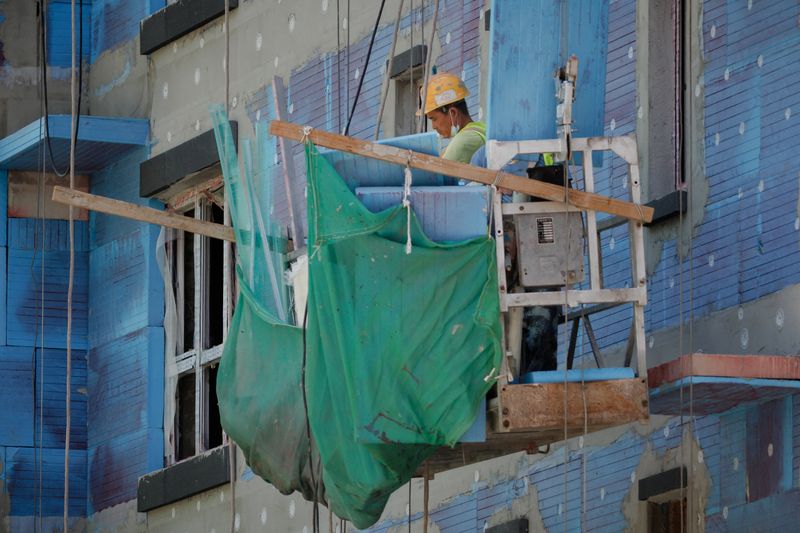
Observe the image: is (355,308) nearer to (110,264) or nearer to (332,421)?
(332,421)

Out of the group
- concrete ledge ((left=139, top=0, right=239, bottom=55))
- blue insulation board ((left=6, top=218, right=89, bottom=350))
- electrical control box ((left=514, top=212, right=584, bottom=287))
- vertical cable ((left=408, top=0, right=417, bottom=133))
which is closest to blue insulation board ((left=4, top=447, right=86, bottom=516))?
blue insulation board ((left=6, top=218, right=89, bottom=350))

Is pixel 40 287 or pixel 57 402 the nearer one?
pixel 57 402

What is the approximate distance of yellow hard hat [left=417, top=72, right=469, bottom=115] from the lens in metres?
13.4

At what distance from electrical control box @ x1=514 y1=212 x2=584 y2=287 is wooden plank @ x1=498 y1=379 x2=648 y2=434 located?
0.59 meters

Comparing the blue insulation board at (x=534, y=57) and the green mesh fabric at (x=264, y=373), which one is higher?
the blue insulation board at (x=534, y=57)

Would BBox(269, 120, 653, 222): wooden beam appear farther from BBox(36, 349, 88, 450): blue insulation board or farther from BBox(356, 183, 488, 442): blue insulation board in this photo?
BBox(36, 349, 88, 450): blue insulation board

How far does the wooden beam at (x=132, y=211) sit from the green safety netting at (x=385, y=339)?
1527mm

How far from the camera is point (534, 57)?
12617 millimetres

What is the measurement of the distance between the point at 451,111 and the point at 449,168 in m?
1.44

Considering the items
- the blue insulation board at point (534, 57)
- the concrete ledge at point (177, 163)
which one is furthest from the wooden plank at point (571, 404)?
the concrete ledge at point (177, 163)

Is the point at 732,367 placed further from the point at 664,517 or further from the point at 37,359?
the point at 37,359

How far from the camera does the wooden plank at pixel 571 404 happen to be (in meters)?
11.9

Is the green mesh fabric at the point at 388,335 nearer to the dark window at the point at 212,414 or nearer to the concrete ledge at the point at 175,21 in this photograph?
the dark window at the point at 212,414

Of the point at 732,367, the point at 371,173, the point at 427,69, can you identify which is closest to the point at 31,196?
the point at 427,69
